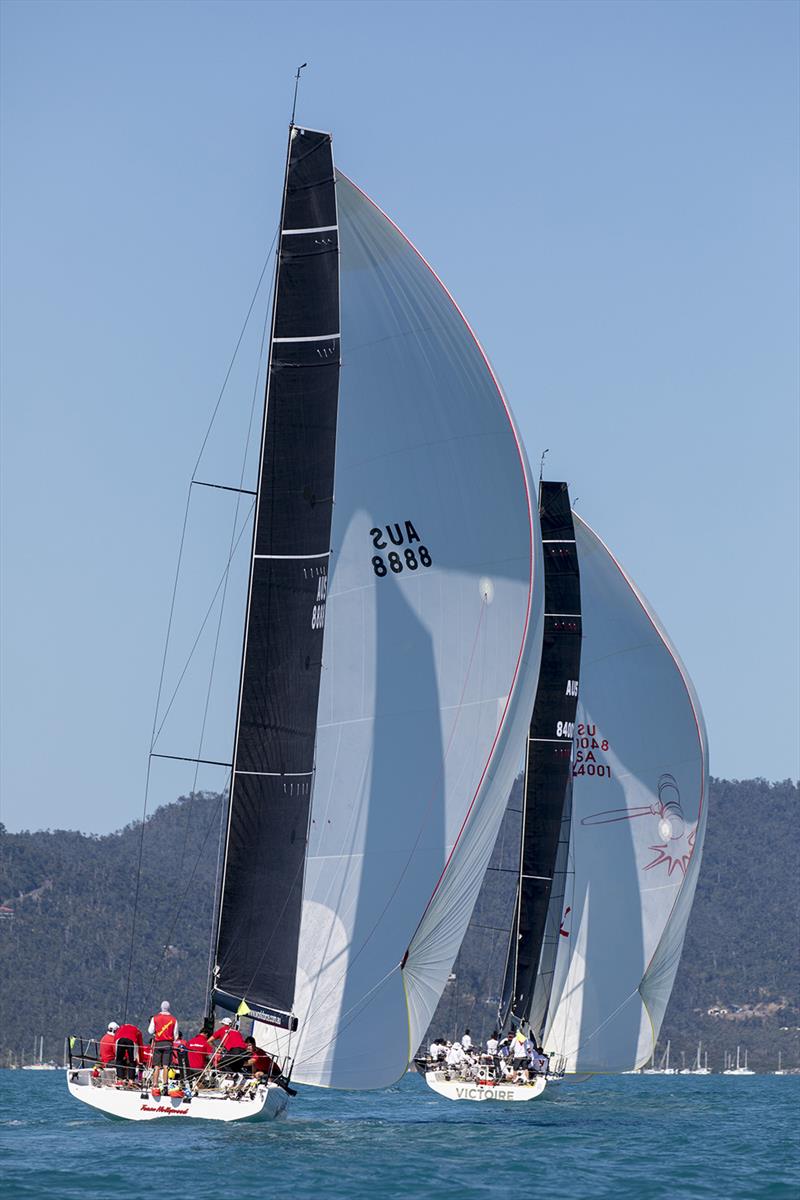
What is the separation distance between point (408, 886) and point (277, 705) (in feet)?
8.66

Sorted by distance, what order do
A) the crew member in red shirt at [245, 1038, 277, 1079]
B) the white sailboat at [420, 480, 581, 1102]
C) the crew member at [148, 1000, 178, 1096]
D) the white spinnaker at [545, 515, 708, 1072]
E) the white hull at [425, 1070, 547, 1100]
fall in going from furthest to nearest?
the white spinnaker at [545, 515, 708, 1072], the white sailboat at [420, 480, 581, 1102], the white hull at [425, 1070, 547, 1100], the crew member in red shirt at [245, 1038, 277, 1079], the crew member at [148, 1000, 178, 1096]

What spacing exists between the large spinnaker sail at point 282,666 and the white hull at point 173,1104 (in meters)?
1.16

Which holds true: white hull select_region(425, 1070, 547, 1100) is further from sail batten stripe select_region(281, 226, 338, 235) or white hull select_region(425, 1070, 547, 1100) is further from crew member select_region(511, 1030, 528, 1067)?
sail batten stripe select_region(281, 226, 338, 235)

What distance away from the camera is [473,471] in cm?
2492

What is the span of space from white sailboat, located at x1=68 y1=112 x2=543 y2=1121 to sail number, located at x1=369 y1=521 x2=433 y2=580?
0.03m

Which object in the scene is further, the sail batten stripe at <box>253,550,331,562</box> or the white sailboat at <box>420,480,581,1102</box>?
the white sailboat at <box>420,480,581,1102</box>

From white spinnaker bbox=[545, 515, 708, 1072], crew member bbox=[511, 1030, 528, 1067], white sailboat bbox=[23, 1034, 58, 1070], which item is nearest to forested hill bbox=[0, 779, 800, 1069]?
white sailboat bbox=[23, 1034, 58, 1070]

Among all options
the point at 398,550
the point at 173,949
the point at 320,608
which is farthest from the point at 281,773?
the point at 173,949

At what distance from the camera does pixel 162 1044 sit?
22953 millimetres

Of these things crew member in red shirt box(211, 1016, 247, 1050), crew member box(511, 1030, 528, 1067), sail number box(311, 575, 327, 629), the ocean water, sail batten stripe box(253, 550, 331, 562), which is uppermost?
sail batten stripe box(253, 550, 331, 562)

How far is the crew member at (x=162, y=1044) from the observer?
22.8 metres

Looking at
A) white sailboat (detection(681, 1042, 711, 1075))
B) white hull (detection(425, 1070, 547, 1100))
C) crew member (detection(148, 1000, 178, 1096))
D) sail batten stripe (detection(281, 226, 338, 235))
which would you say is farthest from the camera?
Result: white sailboat (detection(681, 1042, 711, 1075))

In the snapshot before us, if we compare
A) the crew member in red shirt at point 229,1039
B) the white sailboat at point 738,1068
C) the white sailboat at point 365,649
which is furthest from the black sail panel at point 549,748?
the white sailboat at point 738,1068

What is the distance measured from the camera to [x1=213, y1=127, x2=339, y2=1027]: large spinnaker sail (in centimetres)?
2398
